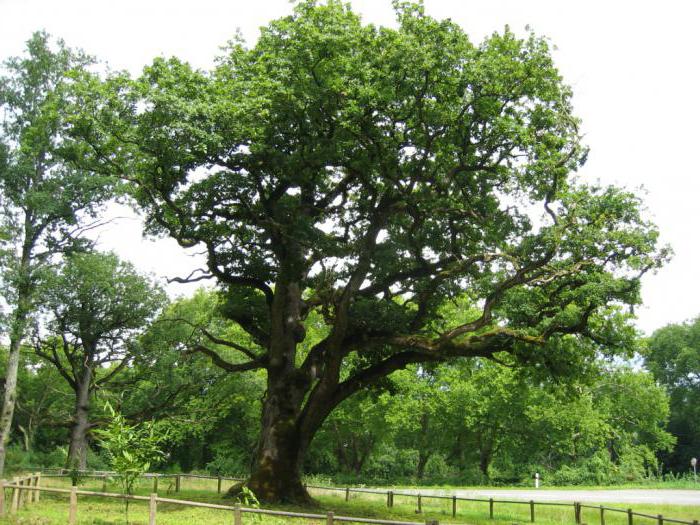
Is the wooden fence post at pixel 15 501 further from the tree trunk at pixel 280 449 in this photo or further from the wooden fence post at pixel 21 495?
the tree trunk at pixel 280 449

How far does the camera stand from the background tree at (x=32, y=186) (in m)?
23.9

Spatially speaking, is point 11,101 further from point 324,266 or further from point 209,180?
point 324,266

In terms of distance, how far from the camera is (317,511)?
2067 cm

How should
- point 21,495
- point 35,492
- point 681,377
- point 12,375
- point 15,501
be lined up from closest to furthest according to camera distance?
point 15,501 → point 21,495 → point 35,492 → point 12,375 → point 681,377

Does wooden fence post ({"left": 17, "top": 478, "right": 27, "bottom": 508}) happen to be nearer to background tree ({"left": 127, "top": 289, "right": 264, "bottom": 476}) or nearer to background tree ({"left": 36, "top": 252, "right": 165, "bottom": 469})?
background tree ({"left": 127, "top": 289, "right": 264, "bottom": 476})

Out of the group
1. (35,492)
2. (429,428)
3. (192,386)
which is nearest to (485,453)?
(429,428)

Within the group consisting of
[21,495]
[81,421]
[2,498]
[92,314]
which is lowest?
[21,495]

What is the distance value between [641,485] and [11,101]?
4884cm

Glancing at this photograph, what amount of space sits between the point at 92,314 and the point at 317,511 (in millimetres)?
19378

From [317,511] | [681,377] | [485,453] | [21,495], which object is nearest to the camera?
[21,495]

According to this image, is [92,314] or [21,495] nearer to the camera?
[21,495]

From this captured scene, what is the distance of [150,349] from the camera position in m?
34.8

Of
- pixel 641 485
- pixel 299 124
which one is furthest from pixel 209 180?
pixel 641 485

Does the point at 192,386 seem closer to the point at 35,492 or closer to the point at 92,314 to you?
the point at 92,314
